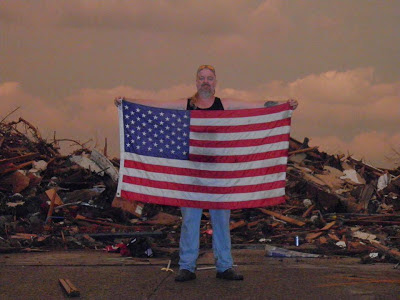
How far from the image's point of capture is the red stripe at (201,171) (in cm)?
886

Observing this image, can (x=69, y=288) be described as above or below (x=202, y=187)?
below

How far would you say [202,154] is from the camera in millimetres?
8883

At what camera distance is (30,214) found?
15664mm

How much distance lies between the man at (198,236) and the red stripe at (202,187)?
45 cm

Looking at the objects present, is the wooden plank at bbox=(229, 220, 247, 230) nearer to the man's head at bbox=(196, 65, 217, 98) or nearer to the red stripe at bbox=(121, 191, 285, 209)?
the red stripe at bbox=(121, 191, 285, 209)

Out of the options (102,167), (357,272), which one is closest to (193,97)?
(357,272)

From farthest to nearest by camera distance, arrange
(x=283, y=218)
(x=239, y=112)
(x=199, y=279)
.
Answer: (x=283, y=218) < (x=239, y=112) < (x=199, y=279)

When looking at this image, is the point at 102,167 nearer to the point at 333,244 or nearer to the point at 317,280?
the point at 333,244

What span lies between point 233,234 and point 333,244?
236cm

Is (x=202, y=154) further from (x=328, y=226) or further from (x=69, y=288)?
(x=328, y=226)

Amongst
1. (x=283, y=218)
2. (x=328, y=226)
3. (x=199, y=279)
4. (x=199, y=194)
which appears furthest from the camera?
(x=283, y=218)

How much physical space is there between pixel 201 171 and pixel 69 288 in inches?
92.5

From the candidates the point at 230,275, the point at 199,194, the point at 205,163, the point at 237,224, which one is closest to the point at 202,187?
Result: the point at 199,194

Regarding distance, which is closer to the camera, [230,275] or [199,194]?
[230,275]
